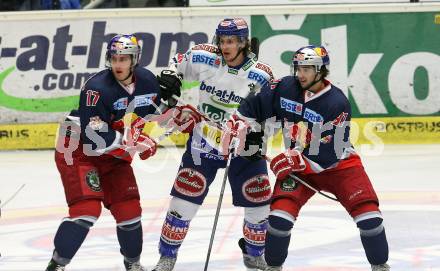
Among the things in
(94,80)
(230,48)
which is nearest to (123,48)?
(94,80)

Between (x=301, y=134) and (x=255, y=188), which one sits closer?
(x=301, y=134)

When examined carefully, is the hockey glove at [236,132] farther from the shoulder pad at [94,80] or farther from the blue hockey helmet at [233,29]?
the shoulder pad at [94,80]

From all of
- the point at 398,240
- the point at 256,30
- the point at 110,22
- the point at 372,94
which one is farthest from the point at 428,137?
the point at 398,240

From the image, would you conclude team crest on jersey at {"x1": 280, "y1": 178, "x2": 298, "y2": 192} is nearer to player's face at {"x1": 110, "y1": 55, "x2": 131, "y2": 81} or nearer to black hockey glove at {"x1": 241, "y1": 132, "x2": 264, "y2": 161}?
black hockey glove at {"x1": 241, "y1": 132, "x2": 264, "y2": 161}

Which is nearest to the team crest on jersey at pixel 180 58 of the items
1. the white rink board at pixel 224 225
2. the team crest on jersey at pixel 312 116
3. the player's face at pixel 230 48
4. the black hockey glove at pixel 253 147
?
the player's face at pixel 230 48

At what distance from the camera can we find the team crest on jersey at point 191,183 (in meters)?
6.97

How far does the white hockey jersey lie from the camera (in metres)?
7.05

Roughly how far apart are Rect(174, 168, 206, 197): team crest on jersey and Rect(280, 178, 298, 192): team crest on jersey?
2.03 ft

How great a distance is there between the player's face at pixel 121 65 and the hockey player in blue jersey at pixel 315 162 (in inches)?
35.7

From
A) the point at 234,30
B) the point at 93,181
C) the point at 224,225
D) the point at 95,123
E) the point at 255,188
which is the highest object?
the point at 234,30

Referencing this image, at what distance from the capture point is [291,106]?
6.61m

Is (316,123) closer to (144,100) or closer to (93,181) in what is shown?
(144,100)

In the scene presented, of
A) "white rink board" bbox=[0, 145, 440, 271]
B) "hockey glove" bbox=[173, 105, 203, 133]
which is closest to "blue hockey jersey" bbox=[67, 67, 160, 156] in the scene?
"hockey glove" bbox=[173, 105, 203, 133]

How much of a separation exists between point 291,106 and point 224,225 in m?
2.19
